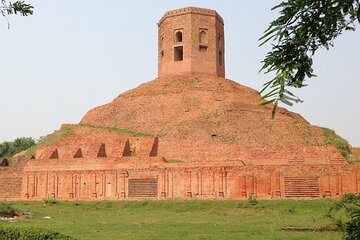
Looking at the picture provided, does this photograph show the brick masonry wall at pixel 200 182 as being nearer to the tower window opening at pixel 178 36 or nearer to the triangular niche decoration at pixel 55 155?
the triangular niche decoration at pixel 55 155

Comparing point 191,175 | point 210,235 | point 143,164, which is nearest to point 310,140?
point 191,175

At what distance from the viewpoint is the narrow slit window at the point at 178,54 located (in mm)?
36000

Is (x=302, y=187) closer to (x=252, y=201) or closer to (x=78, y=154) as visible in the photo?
(x=252, y=201)

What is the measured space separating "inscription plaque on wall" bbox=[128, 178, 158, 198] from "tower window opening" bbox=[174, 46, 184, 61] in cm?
1304

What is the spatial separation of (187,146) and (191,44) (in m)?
10.4

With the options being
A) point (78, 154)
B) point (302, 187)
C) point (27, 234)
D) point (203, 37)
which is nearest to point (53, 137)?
point (78, 154)

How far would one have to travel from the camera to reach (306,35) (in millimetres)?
3889

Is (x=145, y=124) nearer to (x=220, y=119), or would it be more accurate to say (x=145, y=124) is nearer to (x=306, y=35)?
(x=220, y=119)

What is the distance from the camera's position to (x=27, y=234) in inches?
332

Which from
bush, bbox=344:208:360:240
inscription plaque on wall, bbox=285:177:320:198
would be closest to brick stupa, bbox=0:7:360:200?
inscription plaque on wall, bbox=285:177:320:198

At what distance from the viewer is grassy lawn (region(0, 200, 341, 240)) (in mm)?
12555

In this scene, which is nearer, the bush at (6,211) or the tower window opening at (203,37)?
the bush at (6,211)

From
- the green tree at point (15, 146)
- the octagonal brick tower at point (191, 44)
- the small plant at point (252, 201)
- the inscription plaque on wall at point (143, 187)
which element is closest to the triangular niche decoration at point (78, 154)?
the inscription plaque on wall at point (143, 187)

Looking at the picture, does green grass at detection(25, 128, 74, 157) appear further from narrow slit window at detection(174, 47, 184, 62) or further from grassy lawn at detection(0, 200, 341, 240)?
narrow slit window at detection(174, 47, 184, 62)
